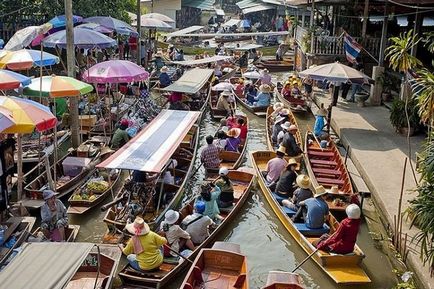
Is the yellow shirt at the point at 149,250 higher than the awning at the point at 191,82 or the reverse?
the reverse

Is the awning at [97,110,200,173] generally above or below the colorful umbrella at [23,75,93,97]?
below

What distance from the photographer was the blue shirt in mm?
9977

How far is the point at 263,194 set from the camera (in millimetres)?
13148

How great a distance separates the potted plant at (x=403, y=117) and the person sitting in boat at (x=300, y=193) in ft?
19.8

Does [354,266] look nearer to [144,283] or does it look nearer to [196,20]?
[144,283]

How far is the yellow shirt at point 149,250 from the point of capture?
8.43 meters

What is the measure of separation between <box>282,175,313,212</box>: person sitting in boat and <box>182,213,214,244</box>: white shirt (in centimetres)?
226

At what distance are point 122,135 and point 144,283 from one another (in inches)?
249

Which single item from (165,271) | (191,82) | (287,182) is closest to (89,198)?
(165,271)

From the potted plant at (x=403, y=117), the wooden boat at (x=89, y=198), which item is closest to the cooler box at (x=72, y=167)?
the wooden boat at (x=89, y=198)

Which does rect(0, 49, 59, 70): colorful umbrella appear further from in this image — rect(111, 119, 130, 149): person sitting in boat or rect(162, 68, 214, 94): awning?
rect(162, 68, 214, 94): awning

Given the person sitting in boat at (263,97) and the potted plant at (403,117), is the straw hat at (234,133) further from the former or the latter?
the person sitting in boat at (263,97)

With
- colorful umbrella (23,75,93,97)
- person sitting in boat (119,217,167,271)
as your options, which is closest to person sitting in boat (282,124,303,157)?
colorful umbrella (23,75,93,97)

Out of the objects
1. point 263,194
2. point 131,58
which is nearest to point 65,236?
point 263,194
